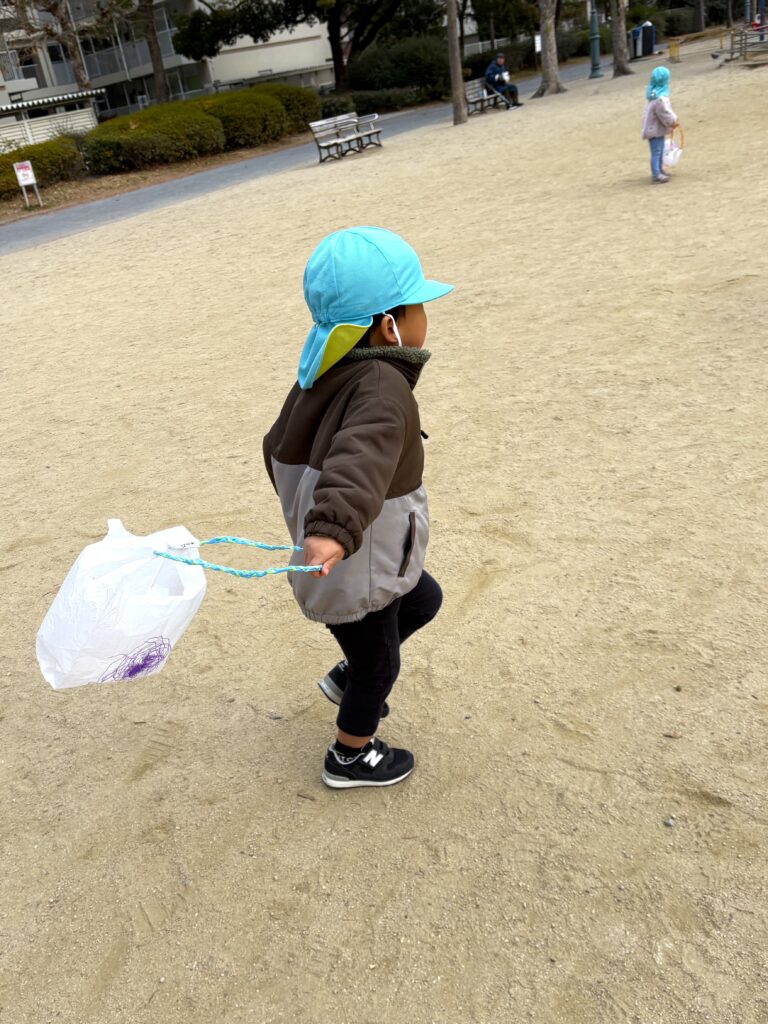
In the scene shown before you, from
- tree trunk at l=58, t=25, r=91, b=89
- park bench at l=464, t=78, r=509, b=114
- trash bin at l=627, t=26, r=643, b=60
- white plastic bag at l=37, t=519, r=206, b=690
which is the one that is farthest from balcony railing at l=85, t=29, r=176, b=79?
white plastic bag at l=37, t=519, r=206, b=690

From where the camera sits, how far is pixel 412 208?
34.6 feet

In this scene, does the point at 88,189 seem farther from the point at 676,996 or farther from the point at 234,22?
the point at 676,996

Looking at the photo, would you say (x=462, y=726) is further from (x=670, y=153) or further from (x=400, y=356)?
(x=670, y=153)

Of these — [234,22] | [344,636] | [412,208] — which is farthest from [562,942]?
[234,22]

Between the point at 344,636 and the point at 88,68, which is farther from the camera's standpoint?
the point at 88,68

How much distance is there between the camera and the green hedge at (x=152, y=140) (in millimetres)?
20266

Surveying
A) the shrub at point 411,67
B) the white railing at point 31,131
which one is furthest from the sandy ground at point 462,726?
the shrub at point 411,67

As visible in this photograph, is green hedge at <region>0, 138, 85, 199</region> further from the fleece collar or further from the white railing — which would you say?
the fleece collar

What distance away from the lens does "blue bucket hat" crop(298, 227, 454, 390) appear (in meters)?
1.92

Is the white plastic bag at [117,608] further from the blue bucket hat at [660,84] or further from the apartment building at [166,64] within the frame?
the apartment building at [166,64]

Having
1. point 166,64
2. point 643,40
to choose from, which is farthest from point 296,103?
point 166,64

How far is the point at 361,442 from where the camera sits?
5.88 ft

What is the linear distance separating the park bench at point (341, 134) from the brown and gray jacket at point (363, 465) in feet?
56.0

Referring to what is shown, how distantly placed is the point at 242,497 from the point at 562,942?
2712mm
